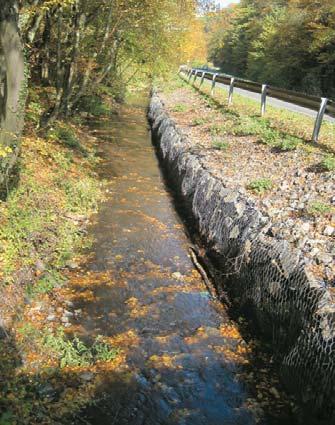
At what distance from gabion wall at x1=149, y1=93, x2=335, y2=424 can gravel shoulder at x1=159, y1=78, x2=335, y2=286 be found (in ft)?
0.85

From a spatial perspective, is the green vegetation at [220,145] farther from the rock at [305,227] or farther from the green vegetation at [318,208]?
the rock at [305,227]

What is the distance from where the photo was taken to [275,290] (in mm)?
6020

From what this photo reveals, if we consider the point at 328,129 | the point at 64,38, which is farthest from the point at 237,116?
the point at 64,38

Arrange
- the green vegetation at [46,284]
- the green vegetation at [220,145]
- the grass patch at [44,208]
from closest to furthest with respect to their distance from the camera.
A: 1. the green vegetation at [46,284]
2. the grass patch at [44,208]
3. the green vegetation at [220,145]

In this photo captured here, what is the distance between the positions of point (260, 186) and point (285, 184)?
1.62ft

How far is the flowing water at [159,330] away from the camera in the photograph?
5.22 metres

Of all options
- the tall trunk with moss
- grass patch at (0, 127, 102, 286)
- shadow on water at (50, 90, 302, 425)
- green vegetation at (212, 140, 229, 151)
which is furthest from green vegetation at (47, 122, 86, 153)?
the tall trunk with moss

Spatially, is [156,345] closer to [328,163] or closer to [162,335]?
[162,335]

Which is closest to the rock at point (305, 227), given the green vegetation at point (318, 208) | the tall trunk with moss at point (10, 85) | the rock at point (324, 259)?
the green vegetation at point (318, 208)

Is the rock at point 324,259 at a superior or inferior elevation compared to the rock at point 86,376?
superior

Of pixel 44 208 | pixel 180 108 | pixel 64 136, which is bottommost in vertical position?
pixel 44 208

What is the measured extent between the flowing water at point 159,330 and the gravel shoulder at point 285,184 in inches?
63.2

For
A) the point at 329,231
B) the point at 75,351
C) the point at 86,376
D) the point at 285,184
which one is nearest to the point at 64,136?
the point at 285,184

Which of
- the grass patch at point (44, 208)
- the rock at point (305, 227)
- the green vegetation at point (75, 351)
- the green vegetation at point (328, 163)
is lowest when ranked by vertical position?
the green vegetation at point (75, 351)
